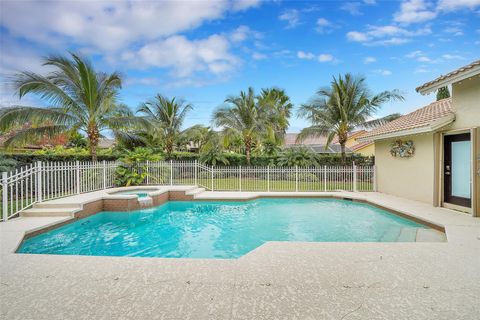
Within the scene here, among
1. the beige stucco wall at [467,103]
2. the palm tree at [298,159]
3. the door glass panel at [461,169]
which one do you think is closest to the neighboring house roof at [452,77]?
the beige stucco wall at [467,103]

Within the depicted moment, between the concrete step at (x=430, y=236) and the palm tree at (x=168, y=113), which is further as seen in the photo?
the palm tree at (x=168, y=113)

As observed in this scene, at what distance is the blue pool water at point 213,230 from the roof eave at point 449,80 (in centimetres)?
431

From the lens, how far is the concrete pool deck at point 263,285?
274 cm

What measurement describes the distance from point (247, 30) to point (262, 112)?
23.0 ft

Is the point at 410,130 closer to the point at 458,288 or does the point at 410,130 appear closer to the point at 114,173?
the point at 458,288

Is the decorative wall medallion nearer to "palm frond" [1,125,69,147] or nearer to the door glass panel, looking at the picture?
the door glass panel

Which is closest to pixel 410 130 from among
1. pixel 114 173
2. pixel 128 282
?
pixel 128 282

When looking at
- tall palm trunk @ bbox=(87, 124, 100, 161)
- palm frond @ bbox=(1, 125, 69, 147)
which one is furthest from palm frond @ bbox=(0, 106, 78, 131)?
tall palm trunk @ bbox=(87, 124, 100, 161)

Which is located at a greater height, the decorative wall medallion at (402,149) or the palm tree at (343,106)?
the palm tree at (343,106)

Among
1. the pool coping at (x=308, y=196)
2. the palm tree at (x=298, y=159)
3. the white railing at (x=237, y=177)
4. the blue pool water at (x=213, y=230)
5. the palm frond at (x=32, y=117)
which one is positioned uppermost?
the palm frond at (x=32, y=117)

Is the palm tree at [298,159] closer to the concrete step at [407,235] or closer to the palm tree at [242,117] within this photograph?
the palm tree at [242,117]

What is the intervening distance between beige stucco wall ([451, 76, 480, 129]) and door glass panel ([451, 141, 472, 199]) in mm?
669

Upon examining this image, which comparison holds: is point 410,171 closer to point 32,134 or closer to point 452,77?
point 452,77

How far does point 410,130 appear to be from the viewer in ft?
31.2
